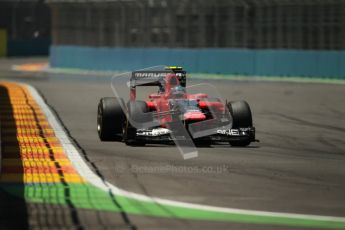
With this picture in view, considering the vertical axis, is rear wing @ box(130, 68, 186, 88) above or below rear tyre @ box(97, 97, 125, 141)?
above

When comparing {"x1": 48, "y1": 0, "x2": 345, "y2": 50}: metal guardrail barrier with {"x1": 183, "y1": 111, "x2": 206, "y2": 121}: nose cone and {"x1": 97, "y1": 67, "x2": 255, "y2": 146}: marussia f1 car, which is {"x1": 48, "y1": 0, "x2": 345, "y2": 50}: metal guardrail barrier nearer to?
{"x1": 97, "y1": 67, "x2": 255, "y2": 146}: marussia f1 car

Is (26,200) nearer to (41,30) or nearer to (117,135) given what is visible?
(117,135)

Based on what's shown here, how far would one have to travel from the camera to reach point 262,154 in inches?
574

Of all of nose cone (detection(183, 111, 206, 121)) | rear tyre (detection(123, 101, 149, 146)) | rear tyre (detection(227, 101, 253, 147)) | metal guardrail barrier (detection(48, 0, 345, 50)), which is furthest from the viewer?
metal guardrail barrier (detection(48, 0, 345, 50))

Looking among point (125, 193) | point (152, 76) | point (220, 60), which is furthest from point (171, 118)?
point (220, 60)

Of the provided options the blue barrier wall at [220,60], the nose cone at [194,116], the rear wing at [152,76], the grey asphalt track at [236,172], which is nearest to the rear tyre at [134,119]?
Result: the grey asphalt track at [236,172]

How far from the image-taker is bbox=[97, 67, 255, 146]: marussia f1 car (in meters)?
15.2

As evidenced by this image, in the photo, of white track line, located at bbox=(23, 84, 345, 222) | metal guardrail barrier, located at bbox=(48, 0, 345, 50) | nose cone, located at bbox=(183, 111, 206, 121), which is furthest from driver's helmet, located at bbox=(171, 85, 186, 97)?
metal guardrail barrier, located at bbox=(48, 0, 345, 50)

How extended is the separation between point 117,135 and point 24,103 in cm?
960

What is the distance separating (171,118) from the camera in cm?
1554

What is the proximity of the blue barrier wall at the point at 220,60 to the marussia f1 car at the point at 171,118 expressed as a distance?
81.9 feet

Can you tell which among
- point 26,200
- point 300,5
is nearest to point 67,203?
point 26,200

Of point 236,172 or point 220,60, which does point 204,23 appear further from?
point 236,172

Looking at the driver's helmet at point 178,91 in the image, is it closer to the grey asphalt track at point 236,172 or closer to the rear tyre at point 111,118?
the rear tyre at point 111,118
